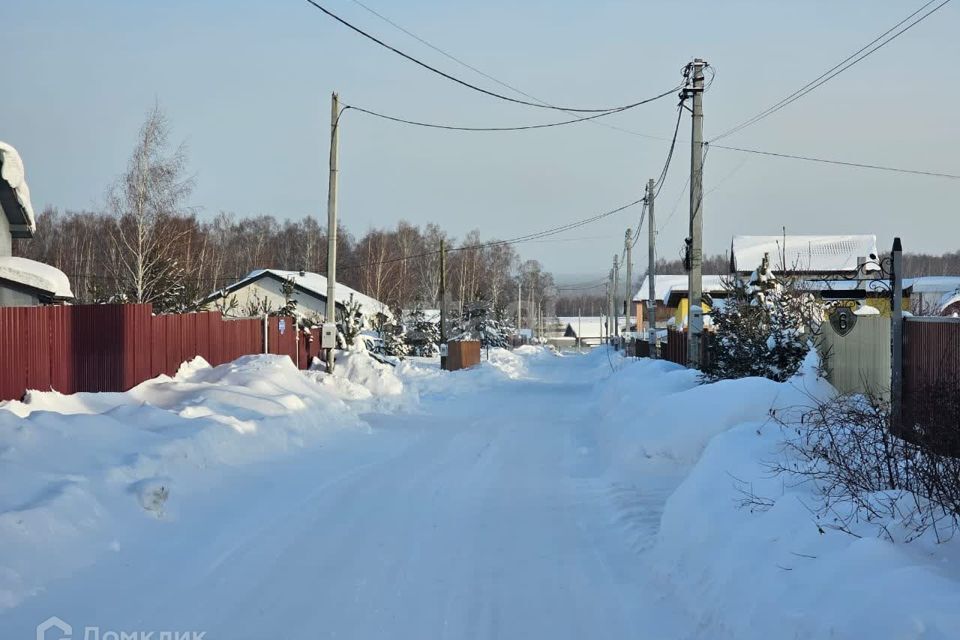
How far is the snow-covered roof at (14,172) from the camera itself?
1998cm

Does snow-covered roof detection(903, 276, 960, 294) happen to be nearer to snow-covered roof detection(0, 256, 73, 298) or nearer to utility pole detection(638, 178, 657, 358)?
utility pole detection(638, 178, 657, 358)

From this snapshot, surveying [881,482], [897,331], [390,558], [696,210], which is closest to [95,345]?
[390,558]

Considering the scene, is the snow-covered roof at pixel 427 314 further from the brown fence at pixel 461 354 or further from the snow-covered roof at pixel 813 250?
the snow-covered roof at pixel 813 250

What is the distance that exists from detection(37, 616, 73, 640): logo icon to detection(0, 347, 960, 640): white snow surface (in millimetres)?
60

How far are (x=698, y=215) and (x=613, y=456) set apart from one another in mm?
8392

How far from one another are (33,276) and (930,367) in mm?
19045

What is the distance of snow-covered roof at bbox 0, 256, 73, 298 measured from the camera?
19.8 meters

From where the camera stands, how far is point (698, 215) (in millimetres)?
19469

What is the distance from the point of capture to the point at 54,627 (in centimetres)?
547

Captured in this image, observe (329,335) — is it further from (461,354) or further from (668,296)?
(668,296)

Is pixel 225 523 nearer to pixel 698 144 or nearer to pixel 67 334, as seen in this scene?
pixel 67 334

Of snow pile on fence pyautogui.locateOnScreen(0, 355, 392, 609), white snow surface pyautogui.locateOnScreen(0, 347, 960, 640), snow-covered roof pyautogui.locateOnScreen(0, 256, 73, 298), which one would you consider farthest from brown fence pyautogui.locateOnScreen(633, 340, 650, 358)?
white snow surface pyautogui.locateOnScreen(0, 347, 960, 640)

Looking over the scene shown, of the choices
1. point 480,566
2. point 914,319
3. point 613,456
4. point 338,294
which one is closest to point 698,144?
point 613,456

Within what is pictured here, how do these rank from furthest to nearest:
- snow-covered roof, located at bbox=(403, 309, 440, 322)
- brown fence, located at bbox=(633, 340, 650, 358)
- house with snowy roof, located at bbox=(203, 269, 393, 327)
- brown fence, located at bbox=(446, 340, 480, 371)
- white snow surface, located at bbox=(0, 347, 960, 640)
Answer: snow-covered roof, located at bbox=(403, 309, 440, 322)
house with snowy roof, located at bbox=(203, 269, 393, 327)
brown fence, located at bbox=(633, 340, 650, 358)
brown fence, located at bbox=(446, 340, 480, 371)
white snow surface, located at bbox=(0, 347, 960, 640)
